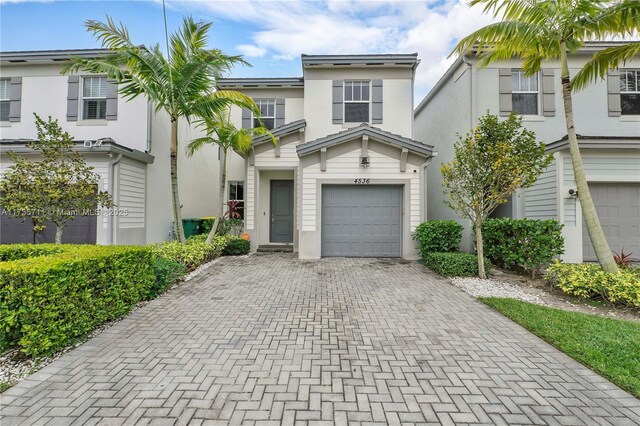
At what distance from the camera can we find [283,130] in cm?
1046

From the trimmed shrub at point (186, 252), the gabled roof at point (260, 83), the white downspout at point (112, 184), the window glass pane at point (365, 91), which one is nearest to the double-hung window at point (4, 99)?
the white downspout at point (112, 184)

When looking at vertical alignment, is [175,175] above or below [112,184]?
above

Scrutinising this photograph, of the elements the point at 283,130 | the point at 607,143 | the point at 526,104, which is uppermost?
the point at 526,104

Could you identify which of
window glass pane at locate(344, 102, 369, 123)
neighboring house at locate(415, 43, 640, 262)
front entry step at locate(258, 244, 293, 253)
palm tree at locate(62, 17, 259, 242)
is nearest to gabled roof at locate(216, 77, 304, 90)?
window glass pane at locate(344, 102, 369, 123)

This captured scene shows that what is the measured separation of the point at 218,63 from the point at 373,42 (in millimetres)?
6897

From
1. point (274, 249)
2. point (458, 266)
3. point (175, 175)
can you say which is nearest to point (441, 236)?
point (458, 266)

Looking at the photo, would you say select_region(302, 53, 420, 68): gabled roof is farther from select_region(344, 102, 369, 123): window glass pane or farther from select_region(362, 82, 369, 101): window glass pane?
select_region(344, 102, 369, 123): window glass pane

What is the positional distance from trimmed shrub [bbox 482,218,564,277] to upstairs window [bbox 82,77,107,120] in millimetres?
13831

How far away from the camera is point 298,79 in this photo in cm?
1184

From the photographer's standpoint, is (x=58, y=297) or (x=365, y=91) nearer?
(x=58, y=297)

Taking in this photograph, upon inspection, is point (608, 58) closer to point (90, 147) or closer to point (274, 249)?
point (274, 249)

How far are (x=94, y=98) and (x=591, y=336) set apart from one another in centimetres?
1504

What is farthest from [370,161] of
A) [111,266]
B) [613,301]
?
[111,266]

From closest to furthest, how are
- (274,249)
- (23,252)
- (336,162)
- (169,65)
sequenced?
1. (23,252)
2. (169,65)
3. (336,162)
4. (274,249)
